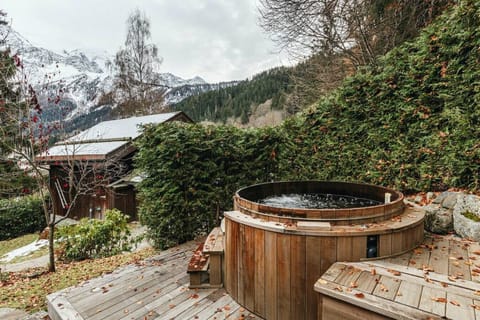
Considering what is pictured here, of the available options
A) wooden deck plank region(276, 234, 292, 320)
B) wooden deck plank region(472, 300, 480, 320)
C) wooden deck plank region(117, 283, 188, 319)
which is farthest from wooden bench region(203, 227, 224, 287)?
wooden deck plank region(472, 300, 480, 320)

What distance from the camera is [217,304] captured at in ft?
8.15

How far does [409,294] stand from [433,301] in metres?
0.12

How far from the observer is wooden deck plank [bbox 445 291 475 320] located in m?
1.38

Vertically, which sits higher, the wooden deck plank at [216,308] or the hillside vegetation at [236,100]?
the hillside vegetation at [236,100]

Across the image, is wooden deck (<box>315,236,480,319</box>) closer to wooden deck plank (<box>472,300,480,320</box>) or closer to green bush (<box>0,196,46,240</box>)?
wooden deck plank (<box>472,300,480,320</box>)

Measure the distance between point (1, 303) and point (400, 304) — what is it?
14.7 ft

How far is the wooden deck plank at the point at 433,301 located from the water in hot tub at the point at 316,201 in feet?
5.08

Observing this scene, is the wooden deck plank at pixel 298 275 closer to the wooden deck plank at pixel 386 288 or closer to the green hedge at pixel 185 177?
the wooden deck plank at pixel 386 288

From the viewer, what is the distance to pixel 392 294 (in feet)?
5.24

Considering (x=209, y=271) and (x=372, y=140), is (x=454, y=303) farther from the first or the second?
(x=372, y=140)

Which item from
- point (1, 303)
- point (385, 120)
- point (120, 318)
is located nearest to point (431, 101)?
point (385, 120)

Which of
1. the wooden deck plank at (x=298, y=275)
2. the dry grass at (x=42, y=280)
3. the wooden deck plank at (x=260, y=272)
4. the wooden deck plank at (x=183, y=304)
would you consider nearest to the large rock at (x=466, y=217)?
the wooden deck plank at (x=298, y=275)

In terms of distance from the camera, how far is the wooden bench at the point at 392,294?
144cm

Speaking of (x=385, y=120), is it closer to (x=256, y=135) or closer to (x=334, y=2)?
(x=256, y=135)
